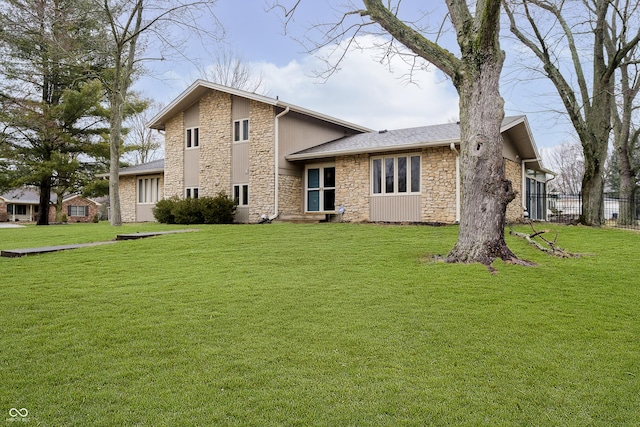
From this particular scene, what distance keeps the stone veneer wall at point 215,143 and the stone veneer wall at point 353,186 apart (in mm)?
4953

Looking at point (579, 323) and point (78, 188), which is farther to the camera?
point (78, 188)

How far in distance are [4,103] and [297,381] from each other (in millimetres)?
23880

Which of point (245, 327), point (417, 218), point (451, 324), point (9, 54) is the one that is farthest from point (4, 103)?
point (451, 324)

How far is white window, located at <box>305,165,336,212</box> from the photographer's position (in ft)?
55.7

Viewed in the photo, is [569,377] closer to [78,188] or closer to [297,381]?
[297,381]

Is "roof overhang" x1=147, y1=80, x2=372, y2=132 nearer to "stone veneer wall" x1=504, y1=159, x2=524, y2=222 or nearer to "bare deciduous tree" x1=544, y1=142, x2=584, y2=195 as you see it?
"stone veneer wall" x1=504, y1=159, x2=524, y2=222

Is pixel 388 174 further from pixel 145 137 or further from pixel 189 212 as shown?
pixel 145 137

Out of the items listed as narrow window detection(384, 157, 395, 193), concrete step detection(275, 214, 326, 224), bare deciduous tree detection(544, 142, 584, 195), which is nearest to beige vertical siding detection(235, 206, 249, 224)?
concrete step detection(275, 214, 326, 224)

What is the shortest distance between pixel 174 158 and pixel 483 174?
16.0 metres

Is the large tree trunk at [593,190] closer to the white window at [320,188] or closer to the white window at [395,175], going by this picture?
the white window at [395,175]

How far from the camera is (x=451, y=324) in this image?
14.6 ft

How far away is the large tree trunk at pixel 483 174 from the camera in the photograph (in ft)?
24.8

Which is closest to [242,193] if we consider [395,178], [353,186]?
[353,186]

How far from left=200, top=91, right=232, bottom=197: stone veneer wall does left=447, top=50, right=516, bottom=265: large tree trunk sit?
40.1 feet
